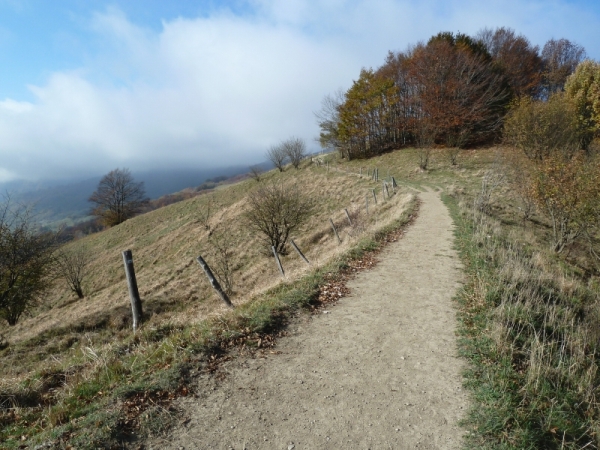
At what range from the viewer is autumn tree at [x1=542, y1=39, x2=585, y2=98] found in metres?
49.2

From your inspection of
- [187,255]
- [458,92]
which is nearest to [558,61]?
Answer: [458,92]

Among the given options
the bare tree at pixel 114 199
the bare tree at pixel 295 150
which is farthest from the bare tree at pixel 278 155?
the bare tree at pixel 114 199

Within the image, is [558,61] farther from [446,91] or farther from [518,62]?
[446,91]

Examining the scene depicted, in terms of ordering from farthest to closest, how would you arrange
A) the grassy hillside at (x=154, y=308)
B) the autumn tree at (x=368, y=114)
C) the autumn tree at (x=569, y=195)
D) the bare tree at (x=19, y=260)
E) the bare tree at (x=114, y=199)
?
the bare tree at (x=114, y=199)
the autumn tree at (x=368, y=114)
the bare tree at (x=19, y=260)
the autumn tree at (x=569, y=195)
the grassy hillside at (x=154, y=308)

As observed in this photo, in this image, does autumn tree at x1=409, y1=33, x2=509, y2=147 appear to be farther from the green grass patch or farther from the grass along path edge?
the grass along path edge

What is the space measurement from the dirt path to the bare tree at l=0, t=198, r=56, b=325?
17575mm

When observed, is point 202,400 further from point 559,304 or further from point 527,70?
point 527,70

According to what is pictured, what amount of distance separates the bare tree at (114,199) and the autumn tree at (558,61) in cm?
7370

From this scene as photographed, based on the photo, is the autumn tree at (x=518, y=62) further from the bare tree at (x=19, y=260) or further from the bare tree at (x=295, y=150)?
the bare tree at (x=19, y=260)

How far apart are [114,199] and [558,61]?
8409cm

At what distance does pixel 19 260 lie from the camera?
667 inches

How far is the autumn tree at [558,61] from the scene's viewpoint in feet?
161

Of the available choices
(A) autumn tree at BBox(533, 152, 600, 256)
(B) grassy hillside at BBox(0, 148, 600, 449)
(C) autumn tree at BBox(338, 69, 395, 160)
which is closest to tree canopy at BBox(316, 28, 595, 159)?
(C) autumn tree at BBox(338, 69, 395, 160)

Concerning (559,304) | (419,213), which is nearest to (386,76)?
(419,213)
